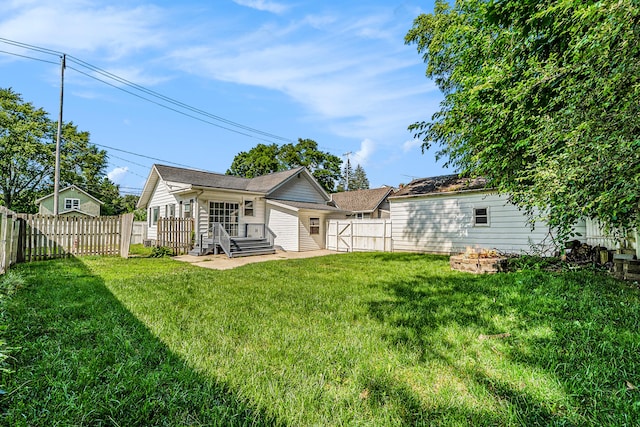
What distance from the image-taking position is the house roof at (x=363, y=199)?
26.7 metres

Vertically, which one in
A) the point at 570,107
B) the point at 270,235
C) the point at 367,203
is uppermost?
the point at 367,203

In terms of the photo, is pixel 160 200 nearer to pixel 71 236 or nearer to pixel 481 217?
pixel 71 236

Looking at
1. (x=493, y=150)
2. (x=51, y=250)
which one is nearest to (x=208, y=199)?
(x=51, y=250)

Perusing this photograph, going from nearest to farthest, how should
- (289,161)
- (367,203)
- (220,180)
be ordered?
(220,180)
(367,203)
(289,161)

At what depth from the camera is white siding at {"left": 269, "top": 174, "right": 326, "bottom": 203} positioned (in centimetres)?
1735

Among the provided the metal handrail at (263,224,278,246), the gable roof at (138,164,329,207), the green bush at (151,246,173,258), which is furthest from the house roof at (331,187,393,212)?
the green bush at (151,246,173,258)

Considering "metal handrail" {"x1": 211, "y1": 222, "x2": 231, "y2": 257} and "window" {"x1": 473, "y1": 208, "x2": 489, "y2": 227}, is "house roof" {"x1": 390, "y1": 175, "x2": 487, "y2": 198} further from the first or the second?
"metal handrail" {"x1": 211, "y1": 222, "x2": 231, "y2": 257}

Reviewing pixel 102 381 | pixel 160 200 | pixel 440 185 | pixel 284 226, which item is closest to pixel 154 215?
pixel 160 200

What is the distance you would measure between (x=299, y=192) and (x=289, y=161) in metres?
19.4

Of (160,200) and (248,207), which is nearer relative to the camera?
(248,207)

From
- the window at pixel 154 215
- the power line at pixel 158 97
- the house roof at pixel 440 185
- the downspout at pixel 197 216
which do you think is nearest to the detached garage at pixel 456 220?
the house roof at pixel 440 185

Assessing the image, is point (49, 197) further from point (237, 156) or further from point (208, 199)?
point (208, 199)

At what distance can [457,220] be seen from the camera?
523 inches

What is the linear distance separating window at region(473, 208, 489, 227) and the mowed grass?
7710 mm
